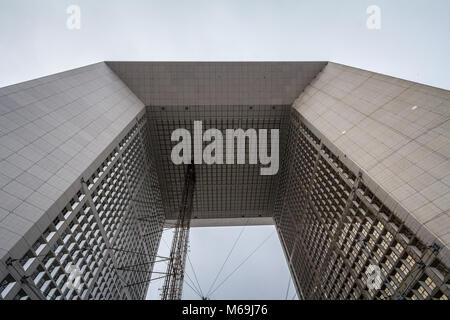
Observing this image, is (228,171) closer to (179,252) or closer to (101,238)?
(179,252)

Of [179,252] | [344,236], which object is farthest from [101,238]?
[344,236]

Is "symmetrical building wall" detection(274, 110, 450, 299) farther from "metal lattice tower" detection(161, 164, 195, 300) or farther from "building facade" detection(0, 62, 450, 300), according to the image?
"metal lattice tower" detection(161, 164, 195, 300)

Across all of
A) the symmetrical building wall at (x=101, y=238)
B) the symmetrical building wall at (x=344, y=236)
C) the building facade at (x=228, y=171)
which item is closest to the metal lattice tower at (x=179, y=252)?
the symmetrical building wall at (x=101, y=238)

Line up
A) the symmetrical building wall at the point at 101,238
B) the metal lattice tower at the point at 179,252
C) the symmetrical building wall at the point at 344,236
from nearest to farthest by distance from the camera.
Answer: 1. the symmetrical building wall at the point at 344,236
2. the symmetrical building wall at the point at 101,238
3. the metal lattice tower at the point at 179,252

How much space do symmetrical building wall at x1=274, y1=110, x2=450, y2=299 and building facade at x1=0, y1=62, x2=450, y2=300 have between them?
0.55ft

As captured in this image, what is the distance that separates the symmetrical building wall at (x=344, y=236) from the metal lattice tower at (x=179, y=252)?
21.0 metres

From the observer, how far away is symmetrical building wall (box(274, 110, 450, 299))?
755 inches

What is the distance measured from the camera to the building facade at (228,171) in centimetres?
1861

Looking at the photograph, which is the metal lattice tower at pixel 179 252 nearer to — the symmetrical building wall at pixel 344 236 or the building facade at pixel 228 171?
the building facade at pixel 228 171

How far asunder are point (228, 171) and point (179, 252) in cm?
2457

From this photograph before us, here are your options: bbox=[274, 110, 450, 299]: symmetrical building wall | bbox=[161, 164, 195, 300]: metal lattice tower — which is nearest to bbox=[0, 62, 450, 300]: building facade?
bbox=[274, 110, 450, 299]: symmetrical building wall

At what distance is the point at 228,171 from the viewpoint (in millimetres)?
56469

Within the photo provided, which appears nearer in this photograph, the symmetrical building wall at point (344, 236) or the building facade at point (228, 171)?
the building facade at point (228, 171)

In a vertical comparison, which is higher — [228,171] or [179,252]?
[228,171]
